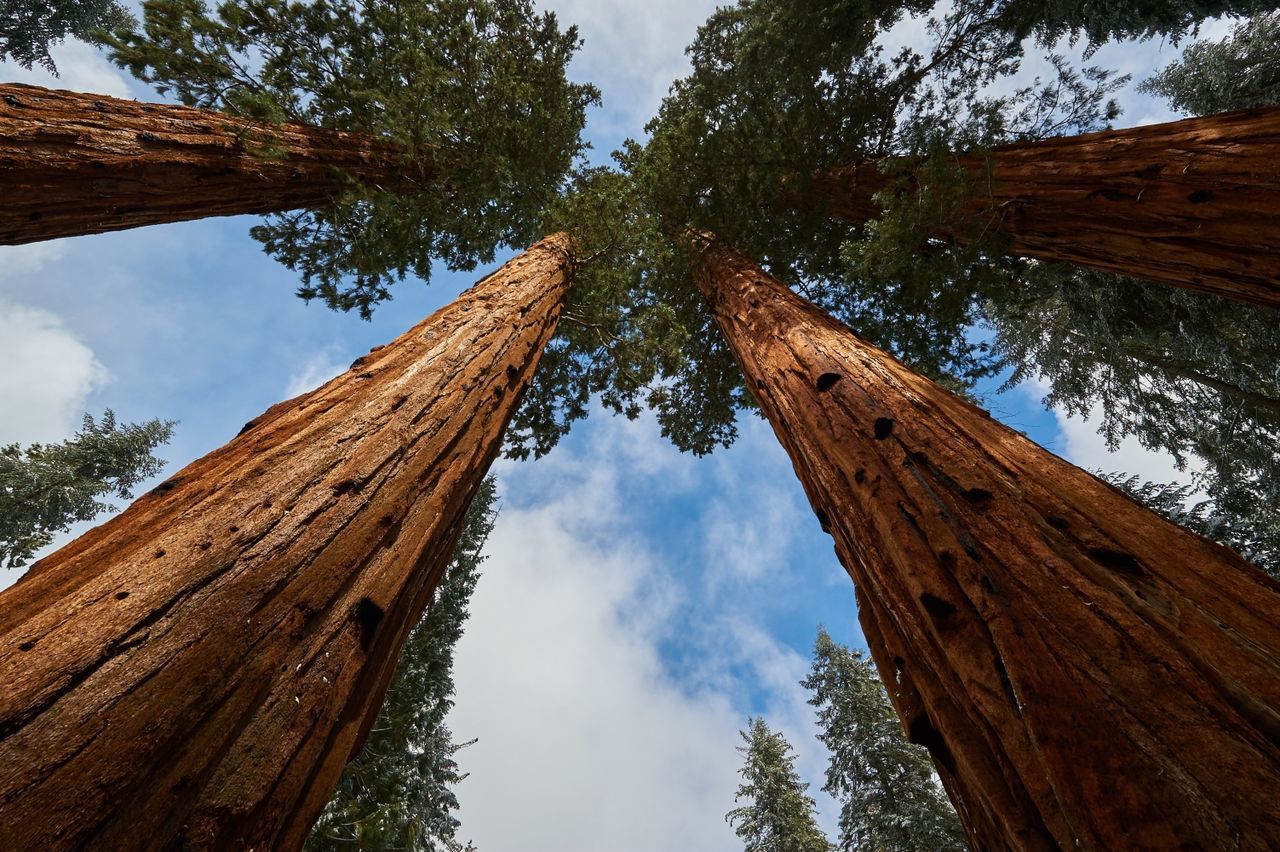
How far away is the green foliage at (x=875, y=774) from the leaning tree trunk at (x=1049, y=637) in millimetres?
12506

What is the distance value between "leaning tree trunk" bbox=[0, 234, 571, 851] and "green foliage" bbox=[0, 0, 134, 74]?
63.3ft

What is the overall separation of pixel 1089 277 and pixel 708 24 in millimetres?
7403

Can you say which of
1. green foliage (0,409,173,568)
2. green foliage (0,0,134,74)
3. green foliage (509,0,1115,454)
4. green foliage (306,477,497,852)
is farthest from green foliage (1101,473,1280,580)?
green foliage (0,0,134,74)

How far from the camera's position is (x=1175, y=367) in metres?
8.13

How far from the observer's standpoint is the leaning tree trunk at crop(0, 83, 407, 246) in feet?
10.5

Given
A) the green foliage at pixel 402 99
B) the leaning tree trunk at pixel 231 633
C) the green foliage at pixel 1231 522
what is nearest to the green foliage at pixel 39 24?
the green foliage at pixel 402 99

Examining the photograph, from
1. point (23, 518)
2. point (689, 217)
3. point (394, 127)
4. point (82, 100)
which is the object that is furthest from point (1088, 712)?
point (23, 518)

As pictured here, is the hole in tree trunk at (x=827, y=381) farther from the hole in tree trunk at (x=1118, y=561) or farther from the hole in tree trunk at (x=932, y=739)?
the hole in tree trunk at (x=932, y=739)

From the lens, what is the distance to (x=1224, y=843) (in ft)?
3.09

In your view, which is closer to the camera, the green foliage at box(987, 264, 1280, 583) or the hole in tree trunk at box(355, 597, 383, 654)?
the hole in tree trunk at box(355, 597, 383, 654)

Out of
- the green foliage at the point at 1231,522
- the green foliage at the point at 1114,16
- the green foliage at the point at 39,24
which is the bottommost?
the green foliage at the point at 1231,522

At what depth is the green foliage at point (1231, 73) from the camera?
21.9 ft

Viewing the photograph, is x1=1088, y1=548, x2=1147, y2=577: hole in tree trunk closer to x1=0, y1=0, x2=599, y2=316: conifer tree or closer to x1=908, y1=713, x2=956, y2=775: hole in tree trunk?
x1=908, y1=713, x2=956, y2=775: hole in tree trunk

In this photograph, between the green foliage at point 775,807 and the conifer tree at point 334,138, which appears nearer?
the conifer tree at point 334,138
